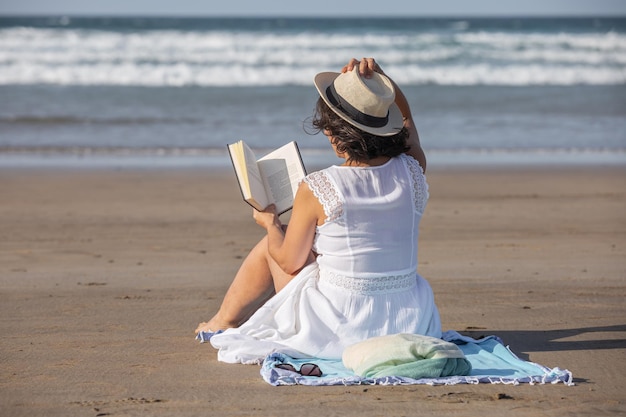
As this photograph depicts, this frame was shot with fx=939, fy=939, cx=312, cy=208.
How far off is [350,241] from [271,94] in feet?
52.5

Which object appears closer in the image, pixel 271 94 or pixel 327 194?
pixel 327 194

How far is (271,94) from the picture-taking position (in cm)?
1955

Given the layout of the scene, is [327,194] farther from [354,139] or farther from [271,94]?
[271,94]

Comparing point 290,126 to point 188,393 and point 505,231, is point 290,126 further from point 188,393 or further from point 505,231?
point 188,393

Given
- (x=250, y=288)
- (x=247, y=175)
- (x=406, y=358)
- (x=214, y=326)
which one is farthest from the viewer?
(x=214, y=326)

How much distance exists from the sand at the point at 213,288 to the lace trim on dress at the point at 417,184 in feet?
2.50

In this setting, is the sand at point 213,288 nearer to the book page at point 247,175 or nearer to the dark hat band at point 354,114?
the book page at point 247,175

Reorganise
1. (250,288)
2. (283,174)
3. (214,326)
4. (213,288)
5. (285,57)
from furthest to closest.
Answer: (285,57) < (213,288) < (214,326) < (250,288) < (283,174)

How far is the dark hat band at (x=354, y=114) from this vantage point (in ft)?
12.0

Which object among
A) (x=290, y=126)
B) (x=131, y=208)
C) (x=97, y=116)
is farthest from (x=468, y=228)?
(x=97, y=116)

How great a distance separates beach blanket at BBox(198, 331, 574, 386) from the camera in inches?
142

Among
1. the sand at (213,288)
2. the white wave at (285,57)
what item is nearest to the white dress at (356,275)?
the sand at (213,288)

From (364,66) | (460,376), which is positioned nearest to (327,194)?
(364,66)

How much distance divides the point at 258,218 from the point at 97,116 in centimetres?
1221
